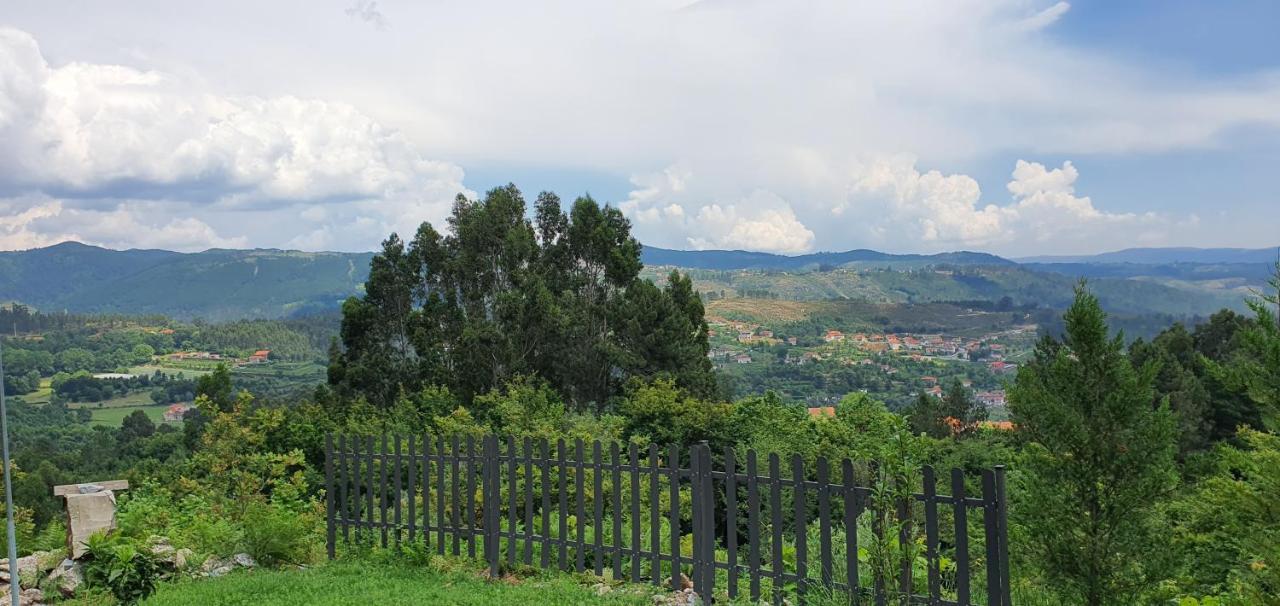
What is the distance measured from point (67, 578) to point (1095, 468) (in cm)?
974

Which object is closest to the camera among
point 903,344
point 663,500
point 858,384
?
point 663,500

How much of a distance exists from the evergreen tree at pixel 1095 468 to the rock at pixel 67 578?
29.8ft

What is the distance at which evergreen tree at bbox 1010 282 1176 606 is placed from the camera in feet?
20.8

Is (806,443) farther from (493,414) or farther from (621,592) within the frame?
(621,592)

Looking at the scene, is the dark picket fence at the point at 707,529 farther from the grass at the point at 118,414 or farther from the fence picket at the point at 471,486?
the grass at the point at 118,414

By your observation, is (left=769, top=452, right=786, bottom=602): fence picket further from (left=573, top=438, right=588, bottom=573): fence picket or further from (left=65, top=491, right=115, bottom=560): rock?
(left=65, top=491, right=115, bottom=560): rock

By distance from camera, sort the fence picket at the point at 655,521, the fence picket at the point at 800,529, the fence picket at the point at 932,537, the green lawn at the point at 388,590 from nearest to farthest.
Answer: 1. the fence picket at the point at 932,537
2. the fence picket at the point at 800,529
3. the green lawn at the point at 388,590
4. the fence picket at the point at 655,521

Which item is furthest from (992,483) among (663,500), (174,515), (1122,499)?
(174,515)

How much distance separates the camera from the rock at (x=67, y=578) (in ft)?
26.6

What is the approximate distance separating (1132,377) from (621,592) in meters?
4.73

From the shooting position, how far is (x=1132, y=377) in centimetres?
650

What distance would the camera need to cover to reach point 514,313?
24359 millimetres

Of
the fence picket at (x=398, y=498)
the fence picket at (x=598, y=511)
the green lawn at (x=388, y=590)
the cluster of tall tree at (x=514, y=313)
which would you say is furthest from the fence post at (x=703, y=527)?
the cluster of tall tree at (x=514, y=313)

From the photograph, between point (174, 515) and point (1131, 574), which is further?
point (174, 515)
